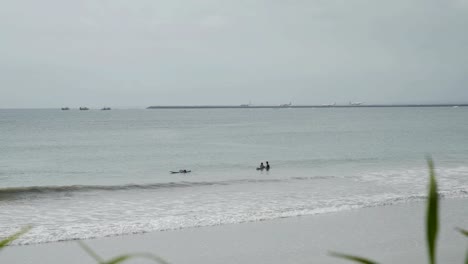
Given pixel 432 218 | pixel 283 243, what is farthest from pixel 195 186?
pixel 432 218

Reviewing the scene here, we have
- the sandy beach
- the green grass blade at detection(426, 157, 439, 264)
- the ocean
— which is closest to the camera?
the green grass blade at detection(426, 157, 439, 264)

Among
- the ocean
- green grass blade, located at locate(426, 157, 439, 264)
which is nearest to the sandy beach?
the ocean

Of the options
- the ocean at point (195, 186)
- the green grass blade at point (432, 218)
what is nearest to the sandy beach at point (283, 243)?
the ocean at point (195, 186)

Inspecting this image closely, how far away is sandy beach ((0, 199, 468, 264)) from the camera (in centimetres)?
1044

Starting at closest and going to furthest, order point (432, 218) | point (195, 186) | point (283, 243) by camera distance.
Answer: point (432, 218) < point (283, 243) < point (195, 186)

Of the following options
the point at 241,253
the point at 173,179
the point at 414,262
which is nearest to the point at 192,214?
the point at 241,253

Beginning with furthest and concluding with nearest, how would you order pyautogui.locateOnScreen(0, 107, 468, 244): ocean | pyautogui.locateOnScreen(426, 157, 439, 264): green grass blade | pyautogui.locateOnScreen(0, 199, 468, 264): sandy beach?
pyautogui.locateOnScreen(0, 107, 468, 244): ocean → pyautogui.locateOnScreen(0, 199, 468, 264): sandy beach → pyautogui.locateOnScreen(426, 157, 439, 264): green grass blade

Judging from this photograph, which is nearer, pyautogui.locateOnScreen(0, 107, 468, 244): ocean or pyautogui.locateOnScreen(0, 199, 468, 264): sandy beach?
pyautogui.locateOnScreen(0, 199, 468, 264): sandy beach

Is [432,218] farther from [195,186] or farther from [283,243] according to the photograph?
[195,186]

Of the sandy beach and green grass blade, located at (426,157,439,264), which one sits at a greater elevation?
green grass blade, located at (426,157,439,264)

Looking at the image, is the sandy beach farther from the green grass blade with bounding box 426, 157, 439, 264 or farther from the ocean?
the green grass blade with bounding box 426, 157, 439, 264

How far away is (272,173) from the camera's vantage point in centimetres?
2759

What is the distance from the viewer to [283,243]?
37.6ft

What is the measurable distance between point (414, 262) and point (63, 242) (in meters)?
7.49
